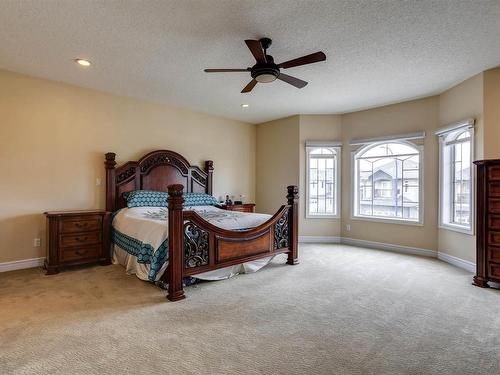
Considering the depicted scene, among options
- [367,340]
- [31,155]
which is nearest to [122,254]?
[31,155]

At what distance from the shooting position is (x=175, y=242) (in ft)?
9.57

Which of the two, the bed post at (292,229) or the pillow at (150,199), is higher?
the pillow at (150,199)

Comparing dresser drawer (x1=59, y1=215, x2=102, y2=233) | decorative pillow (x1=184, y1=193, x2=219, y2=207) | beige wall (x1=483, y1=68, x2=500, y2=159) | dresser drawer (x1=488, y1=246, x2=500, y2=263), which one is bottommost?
dresser drawer (x1=488, y1=246, x2=500, y2=263)

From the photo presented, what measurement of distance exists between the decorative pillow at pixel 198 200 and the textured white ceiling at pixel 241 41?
1838mm

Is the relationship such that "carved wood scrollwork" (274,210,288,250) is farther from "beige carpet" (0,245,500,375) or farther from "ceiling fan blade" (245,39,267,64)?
"ceiling fan blade" (245,39,267,64)

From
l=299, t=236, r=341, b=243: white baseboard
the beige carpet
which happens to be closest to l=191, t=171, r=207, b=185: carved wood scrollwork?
l=299, t=236, r=341, b=243: white baseboard

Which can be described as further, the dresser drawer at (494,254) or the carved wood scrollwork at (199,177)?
the carved wood scrollwork at (199,177)

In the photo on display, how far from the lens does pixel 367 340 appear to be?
2.15 meters

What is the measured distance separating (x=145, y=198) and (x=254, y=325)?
3023 mm

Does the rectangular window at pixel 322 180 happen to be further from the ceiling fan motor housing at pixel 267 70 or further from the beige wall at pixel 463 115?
the ceiling fan motor housing at pixel 267 70

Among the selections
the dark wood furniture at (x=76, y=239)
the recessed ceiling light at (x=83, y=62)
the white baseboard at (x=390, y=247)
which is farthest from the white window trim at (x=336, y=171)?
the recessed ceiling light at (x=83, y=62)

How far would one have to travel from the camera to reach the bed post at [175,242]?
2870 mm

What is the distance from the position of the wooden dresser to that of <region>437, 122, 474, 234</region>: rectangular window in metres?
0.66

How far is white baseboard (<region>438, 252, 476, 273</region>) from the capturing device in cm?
392
